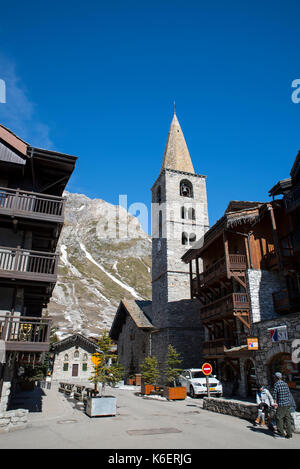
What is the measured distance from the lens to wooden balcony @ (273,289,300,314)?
1780 cm

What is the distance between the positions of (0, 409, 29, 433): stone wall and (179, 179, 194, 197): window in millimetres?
29431

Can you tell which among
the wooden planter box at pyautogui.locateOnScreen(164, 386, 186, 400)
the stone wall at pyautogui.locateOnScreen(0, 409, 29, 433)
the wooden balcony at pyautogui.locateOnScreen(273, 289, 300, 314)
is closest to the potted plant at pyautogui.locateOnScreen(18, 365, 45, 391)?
the wooden planter box at pyautogui.locateOnScreen(164, 386, 186, 400)

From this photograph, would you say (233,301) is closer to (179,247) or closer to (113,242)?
(179,247)

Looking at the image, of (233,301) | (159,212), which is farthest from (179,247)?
(233,301)

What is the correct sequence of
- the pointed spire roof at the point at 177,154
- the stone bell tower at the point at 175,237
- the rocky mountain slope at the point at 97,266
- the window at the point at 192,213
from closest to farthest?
the stone bell tower at the point at 175,237
the window at the point at 192,213
the pointed spire roof at the point at 177,154
the rocky mountain slope at the point at 97,266

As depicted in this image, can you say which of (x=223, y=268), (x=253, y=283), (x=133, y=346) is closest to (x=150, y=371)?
(x=223, y=268)

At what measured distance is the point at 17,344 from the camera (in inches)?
490

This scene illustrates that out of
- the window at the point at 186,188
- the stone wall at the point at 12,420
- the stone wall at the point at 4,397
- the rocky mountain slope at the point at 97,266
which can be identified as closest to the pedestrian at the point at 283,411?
the stone wall at the point at 12,420

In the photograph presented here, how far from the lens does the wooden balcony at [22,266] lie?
1338 centimetres

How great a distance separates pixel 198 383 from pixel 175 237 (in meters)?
15.2

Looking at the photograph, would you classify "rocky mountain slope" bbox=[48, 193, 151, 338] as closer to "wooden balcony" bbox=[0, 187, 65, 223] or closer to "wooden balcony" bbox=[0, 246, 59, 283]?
"wooden balcony" bbox=[0, 246, 59, 283]

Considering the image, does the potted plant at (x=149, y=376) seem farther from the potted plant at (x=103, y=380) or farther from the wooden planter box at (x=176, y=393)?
the potted plant at (x=103, y=380)

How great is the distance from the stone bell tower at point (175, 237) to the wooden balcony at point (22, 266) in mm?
17755
